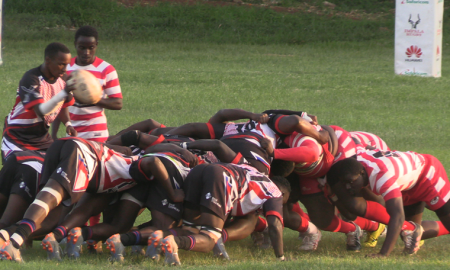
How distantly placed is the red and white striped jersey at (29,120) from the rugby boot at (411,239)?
3289 mm

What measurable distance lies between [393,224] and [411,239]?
0.45 meters

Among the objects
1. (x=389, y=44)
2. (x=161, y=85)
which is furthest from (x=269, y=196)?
(x=389, y=44)

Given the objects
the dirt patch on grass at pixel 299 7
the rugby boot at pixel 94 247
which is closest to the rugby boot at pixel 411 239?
the rugby boot at pixel 94 247

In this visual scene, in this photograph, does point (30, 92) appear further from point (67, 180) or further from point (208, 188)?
point (208, 188)

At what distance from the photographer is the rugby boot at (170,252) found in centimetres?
501

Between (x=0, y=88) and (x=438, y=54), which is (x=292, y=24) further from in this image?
(x=0, y=88)

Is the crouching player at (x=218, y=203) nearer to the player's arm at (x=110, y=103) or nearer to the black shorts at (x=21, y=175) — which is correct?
the black shorts at (x=21, y=175)

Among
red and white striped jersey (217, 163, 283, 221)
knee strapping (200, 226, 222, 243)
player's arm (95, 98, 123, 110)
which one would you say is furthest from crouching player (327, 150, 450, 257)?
player's arm (95, 98, 123, 110)

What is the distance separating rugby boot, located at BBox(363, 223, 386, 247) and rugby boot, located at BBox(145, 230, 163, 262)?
236 cm

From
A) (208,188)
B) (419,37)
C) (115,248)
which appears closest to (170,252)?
(115,248)

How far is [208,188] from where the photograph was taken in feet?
17.9

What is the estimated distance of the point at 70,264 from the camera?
4914 millimetres

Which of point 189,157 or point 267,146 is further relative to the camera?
point 267,146

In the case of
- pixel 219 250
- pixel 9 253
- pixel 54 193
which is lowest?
pixel 219 250
